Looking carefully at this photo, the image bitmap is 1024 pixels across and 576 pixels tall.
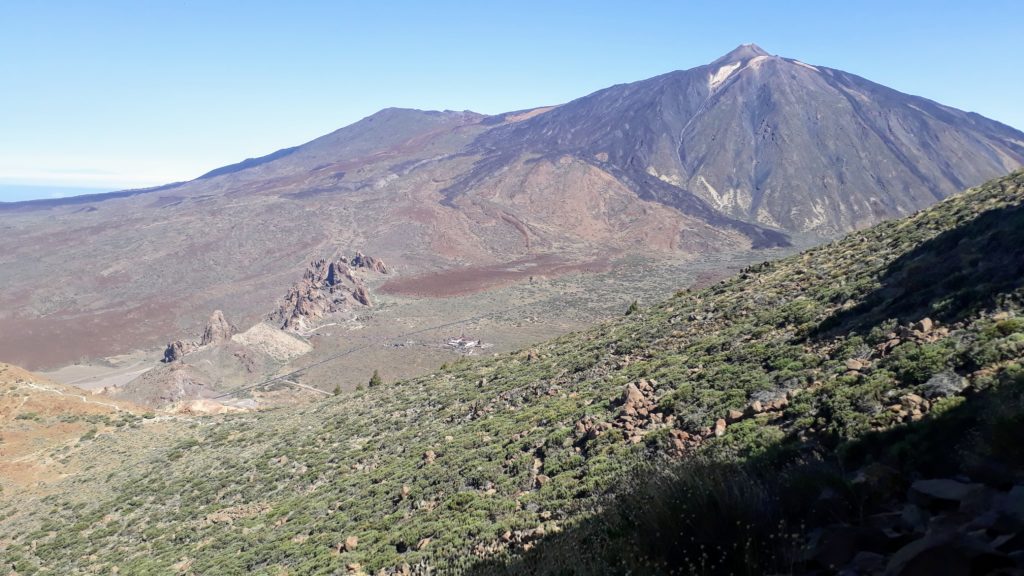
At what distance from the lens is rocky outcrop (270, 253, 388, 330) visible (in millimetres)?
58688

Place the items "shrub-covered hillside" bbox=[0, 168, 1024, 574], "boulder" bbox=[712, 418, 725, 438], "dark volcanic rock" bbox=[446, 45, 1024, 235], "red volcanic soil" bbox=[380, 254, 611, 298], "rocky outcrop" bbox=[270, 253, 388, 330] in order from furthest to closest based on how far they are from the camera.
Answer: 1. "dark volcanic rock" bbox=[446, 45, 1024, 235]
2. "red volcanic soil" bbox=[380, 254, 611, 298]
3. "rocky outcrop" bbox=[270, 253, 388, 330]
4. "boulder" bbox=[712, 418, 725, 438]
5. "shrub-covered hillside" bbox=[0, 168, 1024, 574]

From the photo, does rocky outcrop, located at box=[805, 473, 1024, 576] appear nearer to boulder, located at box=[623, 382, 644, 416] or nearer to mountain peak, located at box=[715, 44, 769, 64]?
boulder, located at box=[623, 382, 644, 416]

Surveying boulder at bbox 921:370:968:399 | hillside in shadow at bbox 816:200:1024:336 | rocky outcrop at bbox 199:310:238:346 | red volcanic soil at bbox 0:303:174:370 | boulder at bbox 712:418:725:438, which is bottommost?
red volcanic soil at bbox 0:303:174:370

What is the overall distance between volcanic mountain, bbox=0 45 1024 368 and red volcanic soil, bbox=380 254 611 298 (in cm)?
78

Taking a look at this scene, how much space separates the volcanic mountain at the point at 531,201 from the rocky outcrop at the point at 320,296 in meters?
5.42

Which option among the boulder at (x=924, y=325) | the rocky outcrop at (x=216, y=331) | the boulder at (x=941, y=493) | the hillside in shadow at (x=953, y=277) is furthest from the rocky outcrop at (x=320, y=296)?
the boulder at (x=941, y=493)

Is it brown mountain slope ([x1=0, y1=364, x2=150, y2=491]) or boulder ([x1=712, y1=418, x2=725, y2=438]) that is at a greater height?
boulder ([x1=712, y1=418, x2=725, y2=438])

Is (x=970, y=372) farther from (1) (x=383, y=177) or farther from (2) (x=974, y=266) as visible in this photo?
(1) (x=383, y=177)

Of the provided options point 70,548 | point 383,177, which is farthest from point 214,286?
point 70,548

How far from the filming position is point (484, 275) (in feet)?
247

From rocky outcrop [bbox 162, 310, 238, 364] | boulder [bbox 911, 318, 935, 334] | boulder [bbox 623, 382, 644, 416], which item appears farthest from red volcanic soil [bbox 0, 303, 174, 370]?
boulder [bbox 911, 318, 935, 334]

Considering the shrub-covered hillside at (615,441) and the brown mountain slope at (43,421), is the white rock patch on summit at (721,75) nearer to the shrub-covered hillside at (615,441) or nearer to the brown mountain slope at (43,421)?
the shrub-covered hillside at (615,441)

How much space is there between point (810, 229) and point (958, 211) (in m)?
91.4

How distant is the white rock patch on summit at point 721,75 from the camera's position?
504 ft
